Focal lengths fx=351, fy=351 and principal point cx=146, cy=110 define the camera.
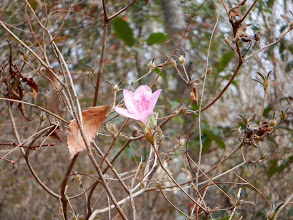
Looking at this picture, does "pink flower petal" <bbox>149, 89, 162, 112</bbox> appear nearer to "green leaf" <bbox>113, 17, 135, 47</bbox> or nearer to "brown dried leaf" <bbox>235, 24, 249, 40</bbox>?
"brown dried leaf" <bbox>235, 24, 249, 40</bbox>

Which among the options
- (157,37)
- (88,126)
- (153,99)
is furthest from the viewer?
(157,37)

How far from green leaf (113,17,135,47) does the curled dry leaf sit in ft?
4.35

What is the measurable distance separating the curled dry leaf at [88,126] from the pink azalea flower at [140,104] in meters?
0.10

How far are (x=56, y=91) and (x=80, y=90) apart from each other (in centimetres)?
272

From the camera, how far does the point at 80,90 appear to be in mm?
3631

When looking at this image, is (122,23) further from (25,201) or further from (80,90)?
(25,201)

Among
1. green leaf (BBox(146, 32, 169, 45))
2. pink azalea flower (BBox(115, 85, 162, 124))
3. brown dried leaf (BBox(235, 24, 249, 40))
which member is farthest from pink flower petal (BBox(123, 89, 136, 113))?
green leaf (BBox(146, 32, 169, 45))

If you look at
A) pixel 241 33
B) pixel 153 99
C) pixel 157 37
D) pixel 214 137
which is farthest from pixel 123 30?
pixel 153 99

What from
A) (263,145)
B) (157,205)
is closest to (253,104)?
(263,145)

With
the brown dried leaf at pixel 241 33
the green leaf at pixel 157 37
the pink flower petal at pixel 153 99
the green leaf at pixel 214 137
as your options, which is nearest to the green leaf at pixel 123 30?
the green leaf at pixel 157 37

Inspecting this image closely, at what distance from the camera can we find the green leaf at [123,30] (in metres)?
2.08

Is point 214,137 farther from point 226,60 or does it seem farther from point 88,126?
point 88,126

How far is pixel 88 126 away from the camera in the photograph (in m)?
0.85

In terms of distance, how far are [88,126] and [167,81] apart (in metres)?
2.07
